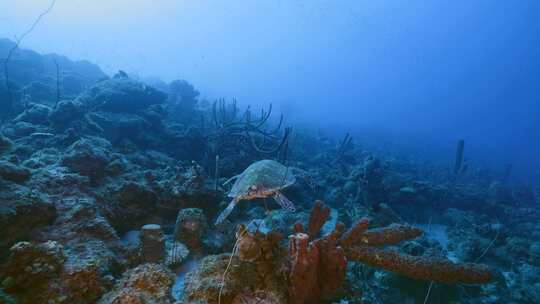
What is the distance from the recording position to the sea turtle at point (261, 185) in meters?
3.75

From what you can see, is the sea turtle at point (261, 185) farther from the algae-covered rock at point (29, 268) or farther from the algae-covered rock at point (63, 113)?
the algae-covered rock at point (63, 113)

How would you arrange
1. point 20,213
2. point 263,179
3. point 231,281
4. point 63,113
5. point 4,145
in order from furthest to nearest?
1. point 63,113
2. point 263,179
3. point 4,145
4. point 20,213
5. point 231,281

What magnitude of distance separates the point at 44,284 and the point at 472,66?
5799 inches

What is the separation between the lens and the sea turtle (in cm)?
375

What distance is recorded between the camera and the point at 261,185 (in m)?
3.85

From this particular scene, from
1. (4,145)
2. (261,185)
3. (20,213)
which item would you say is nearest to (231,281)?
(261,185)

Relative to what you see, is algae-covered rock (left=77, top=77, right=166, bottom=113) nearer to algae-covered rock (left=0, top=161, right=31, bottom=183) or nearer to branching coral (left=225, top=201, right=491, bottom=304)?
algae-covered rock (left=0, top=161, right=31, bottom=183)

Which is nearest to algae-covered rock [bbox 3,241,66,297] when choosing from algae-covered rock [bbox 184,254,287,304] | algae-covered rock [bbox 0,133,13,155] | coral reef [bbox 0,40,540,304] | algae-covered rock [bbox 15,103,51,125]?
coral reef [bbox 0,40,540,304]

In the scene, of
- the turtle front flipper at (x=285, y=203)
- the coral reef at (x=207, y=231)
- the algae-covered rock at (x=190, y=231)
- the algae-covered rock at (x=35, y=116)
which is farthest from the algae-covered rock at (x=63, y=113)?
the turtle front flipper at (x=285, y=203)

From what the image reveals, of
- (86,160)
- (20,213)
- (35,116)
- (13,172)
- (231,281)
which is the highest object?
(35,116)

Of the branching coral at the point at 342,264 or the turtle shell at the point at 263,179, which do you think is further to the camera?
the turtle shell at the point at 263,179

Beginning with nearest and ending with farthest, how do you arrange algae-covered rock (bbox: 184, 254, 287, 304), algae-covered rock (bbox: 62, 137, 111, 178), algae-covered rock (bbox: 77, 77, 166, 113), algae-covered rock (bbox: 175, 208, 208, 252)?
algae-covered rock (bbox: 184, 254, 287, 304)
algae-covered rock (bbox: 175, 208, 208, 252)
algae-covered rock (bbox: 62, 137, 111, 178)
algae-covered rock (bbox: 77, 77, 166, 113)

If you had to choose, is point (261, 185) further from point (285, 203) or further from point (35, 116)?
point (35, 116)

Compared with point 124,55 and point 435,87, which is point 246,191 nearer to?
point 124,55
